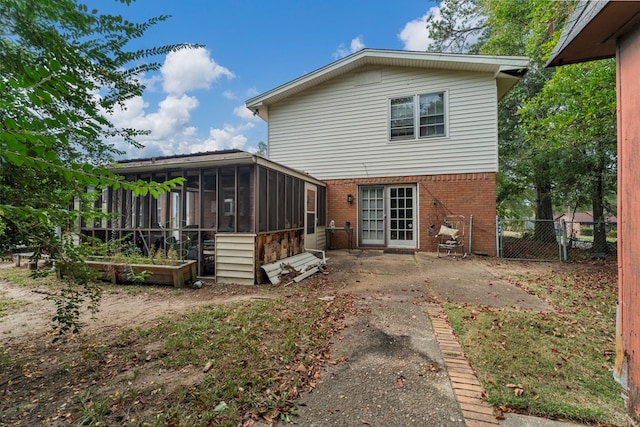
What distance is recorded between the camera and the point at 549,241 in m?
11.0

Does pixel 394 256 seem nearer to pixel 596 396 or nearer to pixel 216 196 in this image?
pixel 216 196

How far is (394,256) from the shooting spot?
818 cm

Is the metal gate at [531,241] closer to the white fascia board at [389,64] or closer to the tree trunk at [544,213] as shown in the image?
the tree trunk at [544,213]

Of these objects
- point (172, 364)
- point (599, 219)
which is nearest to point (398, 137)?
point (599, 219)

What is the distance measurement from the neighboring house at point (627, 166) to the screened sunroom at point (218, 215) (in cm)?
479

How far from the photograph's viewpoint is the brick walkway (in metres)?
1.79

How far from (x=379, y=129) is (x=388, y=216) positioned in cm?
302

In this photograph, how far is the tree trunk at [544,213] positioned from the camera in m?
11.1

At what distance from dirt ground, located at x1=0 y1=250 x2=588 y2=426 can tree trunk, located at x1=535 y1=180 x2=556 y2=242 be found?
20.7ft

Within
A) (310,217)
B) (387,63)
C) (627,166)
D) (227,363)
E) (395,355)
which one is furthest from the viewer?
(387,63)

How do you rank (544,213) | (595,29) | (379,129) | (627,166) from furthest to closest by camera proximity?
1. (544,213)
2. (379,129)
3. (595,29)
4. (627,166)

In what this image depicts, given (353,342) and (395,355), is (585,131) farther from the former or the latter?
(353,342)

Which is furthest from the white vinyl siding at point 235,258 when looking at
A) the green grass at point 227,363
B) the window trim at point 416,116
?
the window trim at point 416,116

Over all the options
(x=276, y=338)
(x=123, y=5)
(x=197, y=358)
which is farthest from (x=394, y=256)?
(x=123, y=5)
